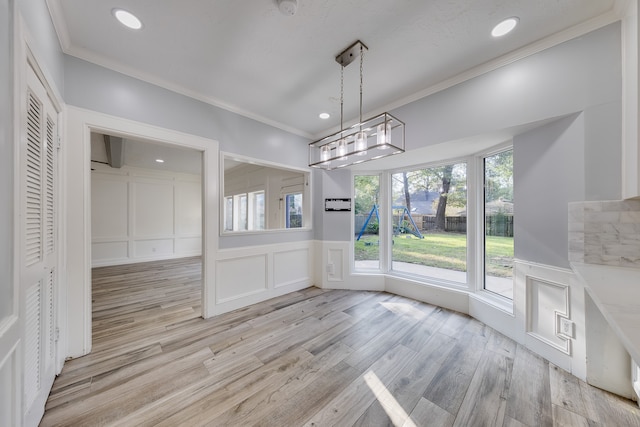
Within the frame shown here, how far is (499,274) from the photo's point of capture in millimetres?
2570

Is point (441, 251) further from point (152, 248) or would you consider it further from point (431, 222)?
point (152, 248)

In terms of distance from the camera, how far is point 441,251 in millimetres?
3209

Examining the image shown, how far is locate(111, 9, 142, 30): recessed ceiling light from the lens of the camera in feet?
5.20

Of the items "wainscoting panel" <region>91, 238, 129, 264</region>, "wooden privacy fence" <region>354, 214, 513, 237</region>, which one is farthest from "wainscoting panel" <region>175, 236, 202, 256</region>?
"wooden privacy fence" <region>354, 214, 513, 237</region>

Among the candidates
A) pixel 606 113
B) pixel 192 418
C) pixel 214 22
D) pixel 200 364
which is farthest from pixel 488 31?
pixel 200 364

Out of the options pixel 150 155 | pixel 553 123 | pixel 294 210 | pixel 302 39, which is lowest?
pixel 294 210

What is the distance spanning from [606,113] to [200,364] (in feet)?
12.0

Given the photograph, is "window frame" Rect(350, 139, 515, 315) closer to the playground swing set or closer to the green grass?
the green grass

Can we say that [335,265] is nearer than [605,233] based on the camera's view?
No

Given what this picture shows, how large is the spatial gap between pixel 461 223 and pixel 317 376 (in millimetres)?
2511

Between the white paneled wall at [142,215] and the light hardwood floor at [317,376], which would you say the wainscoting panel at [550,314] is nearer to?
the light hardwood floor at [317,376]

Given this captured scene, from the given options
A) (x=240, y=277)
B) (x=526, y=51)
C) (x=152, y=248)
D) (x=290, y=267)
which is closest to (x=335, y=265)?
(x=290, y=267)

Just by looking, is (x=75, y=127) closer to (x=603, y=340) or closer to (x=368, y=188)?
(x=368, y=188)

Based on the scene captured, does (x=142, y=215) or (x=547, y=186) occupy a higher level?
(x=547, y=186)
